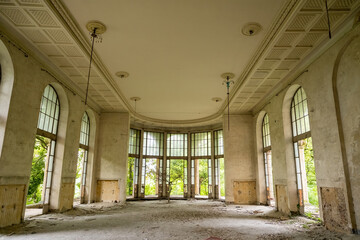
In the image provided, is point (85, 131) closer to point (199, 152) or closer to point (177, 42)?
point (177, 42)

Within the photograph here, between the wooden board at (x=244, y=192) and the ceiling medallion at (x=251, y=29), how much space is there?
25.7ft

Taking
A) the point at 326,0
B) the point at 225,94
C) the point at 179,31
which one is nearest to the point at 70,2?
the point at 179,31

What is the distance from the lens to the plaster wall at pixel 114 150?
11.8 metres

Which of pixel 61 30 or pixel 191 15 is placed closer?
pixel 191 15

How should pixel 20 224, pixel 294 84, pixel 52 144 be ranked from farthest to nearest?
pixel 52 144, pixel 294 84, pixel 20 224

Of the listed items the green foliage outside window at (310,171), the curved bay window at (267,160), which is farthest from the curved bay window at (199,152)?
the green foliage outside window at (310,171)

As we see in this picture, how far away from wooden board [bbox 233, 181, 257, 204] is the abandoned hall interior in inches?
3.8

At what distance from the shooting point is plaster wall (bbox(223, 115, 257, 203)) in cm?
1179

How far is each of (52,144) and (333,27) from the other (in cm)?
902

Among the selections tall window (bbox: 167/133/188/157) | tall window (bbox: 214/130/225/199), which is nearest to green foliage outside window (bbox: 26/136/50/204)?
tall window (bbox: 167/133/188/157)

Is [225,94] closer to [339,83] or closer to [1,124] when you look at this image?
[339,83]

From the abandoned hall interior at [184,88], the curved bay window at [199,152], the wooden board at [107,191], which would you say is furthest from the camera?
the curved bay window at [199,152]

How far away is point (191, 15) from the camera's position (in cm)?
544

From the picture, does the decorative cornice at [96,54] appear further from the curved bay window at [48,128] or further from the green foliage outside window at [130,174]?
the green foliage outside window at [130,174]
